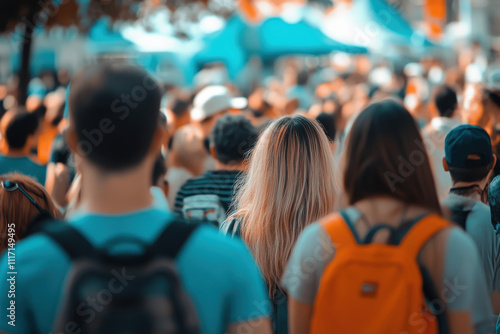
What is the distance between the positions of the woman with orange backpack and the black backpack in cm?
53

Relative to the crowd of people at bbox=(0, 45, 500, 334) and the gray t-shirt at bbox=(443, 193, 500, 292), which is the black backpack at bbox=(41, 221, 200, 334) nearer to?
the crowd of people at bbox=(0, 45, 500, 334)

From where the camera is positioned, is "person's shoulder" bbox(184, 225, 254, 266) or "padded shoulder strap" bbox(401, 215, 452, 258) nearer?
"person's shoulder" bbox(184, 225, 254, 266)

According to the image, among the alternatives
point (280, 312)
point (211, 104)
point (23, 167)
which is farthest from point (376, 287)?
point (211, 104)

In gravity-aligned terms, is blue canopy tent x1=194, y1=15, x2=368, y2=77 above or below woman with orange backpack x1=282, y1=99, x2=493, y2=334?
above

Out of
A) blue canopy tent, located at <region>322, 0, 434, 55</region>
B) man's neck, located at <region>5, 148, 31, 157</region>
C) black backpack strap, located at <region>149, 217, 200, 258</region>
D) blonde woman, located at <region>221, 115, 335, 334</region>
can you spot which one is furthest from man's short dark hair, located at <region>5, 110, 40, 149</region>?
blue canopy tent, located at <region>322, 0, 434, 55</region>

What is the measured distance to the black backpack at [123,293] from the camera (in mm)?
1755

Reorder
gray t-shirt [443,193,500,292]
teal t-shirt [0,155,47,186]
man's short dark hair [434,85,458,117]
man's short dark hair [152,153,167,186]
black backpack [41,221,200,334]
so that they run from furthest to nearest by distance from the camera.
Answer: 1. man's short dark hair [434,85,458,117]
2. teal t-shirt [0,155,47,186]
3. man's short dark hair [152,153,167,186]
4. gray t-shirt [443,193,500,292]
5. black backpack [41,221,200,334]

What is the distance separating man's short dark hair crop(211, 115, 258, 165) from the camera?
4.39 m

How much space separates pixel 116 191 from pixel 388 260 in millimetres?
810

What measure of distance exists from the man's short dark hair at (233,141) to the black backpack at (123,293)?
257cm

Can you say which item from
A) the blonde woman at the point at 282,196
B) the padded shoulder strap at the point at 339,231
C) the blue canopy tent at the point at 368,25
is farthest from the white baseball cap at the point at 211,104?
the blue canopy tent at the point at 368,25

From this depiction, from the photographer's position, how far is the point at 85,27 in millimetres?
12258

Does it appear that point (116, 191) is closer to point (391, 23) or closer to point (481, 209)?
point (481, 209)

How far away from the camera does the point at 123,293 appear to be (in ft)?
5.76
